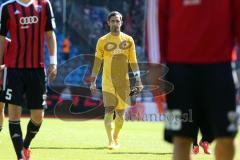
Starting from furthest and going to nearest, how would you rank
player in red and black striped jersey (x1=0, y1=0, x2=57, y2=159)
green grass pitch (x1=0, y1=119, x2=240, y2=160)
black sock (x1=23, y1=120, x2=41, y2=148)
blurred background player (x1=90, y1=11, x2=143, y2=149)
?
blurred background player (x1=90, y1=11, x2=143, y2=149), green grass pitch (x1=0, y1=119, x2=240, y2=160), black sock (x1=23, y1=120, x2=41, y2=148), player in red and black striped jersey (x1=0, y1=0, x2=57, y2=159)

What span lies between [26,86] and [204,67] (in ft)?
12.7

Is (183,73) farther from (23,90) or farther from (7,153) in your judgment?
(7,153)

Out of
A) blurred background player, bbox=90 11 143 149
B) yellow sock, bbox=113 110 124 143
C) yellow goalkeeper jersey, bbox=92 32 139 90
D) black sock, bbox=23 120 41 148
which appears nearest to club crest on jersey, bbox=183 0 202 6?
black sock, bbox=23 120 41 148

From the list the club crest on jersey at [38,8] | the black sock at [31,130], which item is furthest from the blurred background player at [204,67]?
the black sock at [31,130]

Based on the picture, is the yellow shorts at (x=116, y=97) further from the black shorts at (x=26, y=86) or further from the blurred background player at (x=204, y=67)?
the blurred background player at (x=204, y=67)

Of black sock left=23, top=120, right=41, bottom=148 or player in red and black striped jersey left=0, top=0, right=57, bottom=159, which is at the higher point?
player in red and black striped jersey left=0, top=0, right=57, bottom=159

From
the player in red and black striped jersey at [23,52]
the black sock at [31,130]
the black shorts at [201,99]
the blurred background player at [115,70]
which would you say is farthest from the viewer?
the blurred background player at [115,70]

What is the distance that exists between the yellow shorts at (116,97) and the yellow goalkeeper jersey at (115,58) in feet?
0.20

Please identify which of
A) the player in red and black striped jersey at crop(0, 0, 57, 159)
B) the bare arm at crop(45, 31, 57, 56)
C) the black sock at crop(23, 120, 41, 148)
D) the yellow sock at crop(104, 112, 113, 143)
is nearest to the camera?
the player in red and black striped jersey at crop(0, 0, 57, 159)

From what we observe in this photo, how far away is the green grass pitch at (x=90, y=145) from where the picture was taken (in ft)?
36.0

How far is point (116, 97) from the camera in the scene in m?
13.0

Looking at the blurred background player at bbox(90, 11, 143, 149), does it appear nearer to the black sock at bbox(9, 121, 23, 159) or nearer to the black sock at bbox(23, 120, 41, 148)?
the black sock at bbox(23, 120, 41, 148)

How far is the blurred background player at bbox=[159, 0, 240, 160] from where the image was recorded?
575 centimetres

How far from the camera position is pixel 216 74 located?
5777 millimetres
